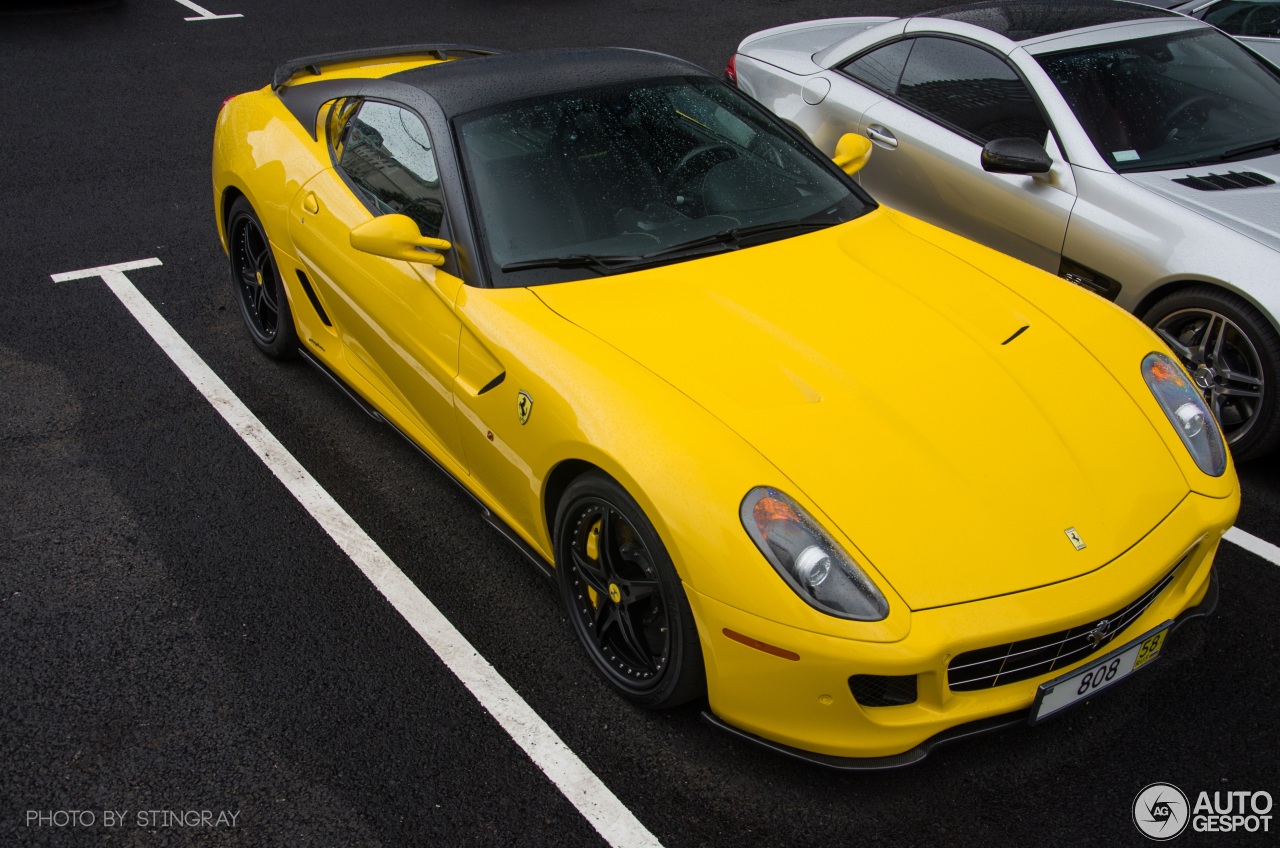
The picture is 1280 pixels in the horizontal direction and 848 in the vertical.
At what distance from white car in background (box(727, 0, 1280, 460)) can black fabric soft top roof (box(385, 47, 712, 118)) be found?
1.56 meters

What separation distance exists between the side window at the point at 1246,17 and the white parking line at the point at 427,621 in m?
5.93

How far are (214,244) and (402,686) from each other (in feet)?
12.8

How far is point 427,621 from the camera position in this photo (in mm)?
3578

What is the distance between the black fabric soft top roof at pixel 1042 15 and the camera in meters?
5.21

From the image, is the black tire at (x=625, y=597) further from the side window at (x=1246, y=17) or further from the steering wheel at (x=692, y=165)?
the side window at (x=1246, y=17)

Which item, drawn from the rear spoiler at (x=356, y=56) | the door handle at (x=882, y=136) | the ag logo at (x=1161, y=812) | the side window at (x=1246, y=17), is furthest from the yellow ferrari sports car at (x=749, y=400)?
the side window at (x=1246, y=17)

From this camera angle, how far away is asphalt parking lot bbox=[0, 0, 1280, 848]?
289 centimetres

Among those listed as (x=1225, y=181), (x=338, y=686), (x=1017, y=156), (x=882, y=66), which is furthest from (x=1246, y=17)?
(x=338, y=686)

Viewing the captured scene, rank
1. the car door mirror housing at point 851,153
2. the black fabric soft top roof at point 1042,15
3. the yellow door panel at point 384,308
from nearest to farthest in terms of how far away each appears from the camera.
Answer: the yellow door panel at point 384,308, the car door mirror housing at point 851,153, the black fabric soft top roof at point 1042,15

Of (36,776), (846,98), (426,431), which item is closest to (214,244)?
(426,431)

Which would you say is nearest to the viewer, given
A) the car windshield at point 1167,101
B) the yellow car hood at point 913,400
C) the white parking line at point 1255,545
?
the yellow car hood at point 913,400

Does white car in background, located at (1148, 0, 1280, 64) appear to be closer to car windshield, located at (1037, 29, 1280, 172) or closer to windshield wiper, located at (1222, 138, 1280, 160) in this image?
car windshield, located at (1037, 29, 1280, 172)

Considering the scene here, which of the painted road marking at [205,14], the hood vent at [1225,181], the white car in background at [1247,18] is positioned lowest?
the painted road marking at [205,14]

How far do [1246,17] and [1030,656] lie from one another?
19.2 ft
